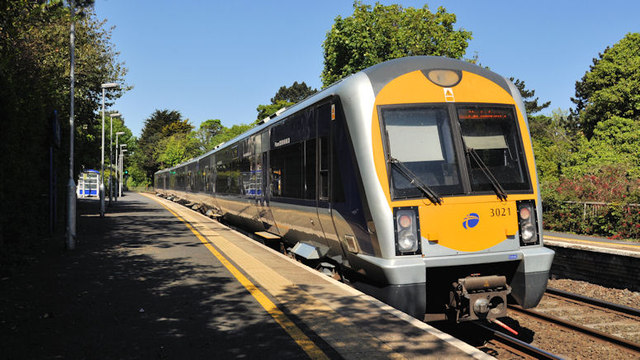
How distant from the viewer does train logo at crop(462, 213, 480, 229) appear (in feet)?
19.0

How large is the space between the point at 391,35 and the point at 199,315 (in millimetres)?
25987

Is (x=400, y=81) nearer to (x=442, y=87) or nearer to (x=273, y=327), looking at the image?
(x=442, y=87)

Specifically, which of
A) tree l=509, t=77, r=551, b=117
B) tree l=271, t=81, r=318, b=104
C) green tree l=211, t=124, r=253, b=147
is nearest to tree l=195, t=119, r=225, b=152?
green tree l=211, t=124, r=253, b=147

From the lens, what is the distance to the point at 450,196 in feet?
19.1

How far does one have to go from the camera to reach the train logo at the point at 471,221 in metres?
5.80

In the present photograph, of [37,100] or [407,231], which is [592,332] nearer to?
[407,231]

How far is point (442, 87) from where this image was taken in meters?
6.28

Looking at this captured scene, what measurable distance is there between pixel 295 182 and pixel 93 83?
71.8ft

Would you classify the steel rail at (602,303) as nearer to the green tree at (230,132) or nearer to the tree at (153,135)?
the tree at (153,135)

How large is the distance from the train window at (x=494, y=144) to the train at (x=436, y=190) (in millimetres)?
13

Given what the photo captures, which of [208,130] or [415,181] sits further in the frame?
[208,130]

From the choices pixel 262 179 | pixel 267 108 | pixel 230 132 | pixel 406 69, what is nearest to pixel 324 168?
pixel 406 69

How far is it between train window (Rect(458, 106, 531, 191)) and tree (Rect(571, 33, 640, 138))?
2808 cm

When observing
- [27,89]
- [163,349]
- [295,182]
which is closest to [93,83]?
[27,89]
